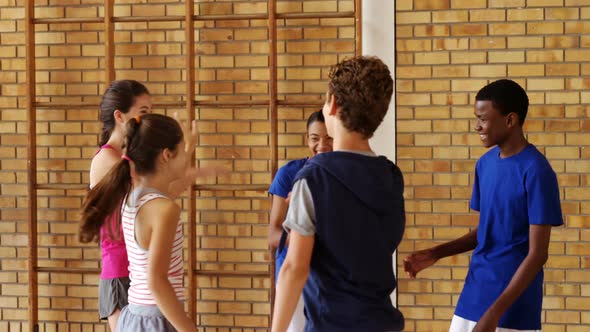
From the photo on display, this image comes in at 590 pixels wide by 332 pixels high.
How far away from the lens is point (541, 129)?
428 cm

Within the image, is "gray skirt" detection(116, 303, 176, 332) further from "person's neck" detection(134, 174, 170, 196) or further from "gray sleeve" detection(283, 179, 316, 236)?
"gray sleeve" detection(283, 179, 316, 236)

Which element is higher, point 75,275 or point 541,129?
point 541,129

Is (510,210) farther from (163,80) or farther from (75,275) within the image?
(75,275)

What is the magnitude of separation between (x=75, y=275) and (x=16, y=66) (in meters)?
1.24

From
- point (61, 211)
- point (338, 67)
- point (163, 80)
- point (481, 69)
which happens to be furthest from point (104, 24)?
point (338, 67)

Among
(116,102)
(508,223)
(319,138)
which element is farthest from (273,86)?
(508,223)

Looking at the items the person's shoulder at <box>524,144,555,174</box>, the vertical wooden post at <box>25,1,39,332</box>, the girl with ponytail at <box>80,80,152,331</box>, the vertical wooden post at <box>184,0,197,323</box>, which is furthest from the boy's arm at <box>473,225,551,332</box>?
the vertical wooden post at <box>25,1,39,332</box>

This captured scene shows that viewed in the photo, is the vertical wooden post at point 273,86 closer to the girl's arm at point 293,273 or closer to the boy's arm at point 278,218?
the boy's arm at point 278,218

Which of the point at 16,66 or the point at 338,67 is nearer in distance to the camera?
the point at 338,67

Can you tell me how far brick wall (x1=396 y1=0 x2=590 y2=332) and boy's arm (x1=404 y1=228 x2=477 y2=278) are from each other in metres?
1.23

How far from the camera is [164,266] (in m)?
2.36

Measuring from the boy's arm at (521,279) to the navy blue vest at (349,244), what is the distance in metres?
0.67

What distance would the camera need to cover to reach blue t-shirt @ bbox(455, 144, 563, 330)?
2.75m

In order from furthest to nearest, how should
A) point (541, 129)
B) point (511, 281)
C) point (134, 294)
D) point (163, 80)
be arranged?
point (163, 80) → point (541, 129) → point (511, 281) → point (134, 294)
